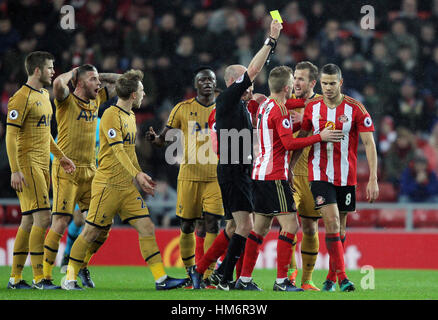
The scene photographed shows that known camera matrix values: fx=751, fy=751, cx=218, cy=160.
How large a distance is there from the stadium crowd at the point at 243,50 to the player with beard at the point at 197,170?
172 inches

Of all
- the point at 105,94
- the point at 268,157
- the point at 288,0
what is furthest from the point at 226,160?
the point at 288,0

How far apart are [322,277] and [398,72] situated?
519 centimetres

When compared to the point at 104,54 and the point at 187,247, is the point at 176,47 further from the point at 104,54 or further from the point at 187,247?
the point at 187,247

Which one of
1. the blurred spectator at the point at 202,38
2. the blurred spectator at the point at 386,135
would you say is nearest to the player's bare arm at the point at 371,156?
the blurred spectator at the point at 386,135

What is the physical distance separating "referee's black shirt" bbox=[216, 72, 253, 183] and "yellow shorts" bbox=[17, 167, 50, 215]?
1.67 m

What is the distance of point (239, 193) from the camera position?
675 centimetres

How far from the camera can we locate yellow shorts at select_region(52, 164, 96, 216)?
737 centimetres

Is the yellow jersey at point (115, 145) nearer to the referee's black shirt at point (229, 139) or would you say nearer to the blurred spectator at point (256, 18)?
the referee's black shirt at point (229, 139)

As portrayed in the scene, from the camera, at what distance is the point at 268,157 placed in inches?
261

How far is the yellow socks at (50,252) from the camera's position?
7.30 meters

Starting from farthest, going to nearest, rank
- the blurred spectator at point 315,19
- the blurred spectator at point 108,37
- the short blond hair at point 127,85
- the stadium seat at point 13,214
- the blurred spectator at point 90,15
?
the blurred spectator at point 90,15
the blurred spectator at point 315,19
the blurred spectator at point 108,37
the stadium seat at point 13,214
the short blond hair at point 127,85

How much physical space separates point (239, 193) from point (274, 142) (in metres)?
0.56

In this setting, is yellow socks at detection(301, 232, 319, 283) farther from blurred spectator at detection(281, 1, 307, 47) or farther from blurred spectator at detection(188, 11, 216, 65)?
blurred spectator at detection(281, 1, 307, 47)

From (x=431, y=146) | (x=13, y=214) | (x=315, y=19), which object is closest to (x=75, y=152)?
(x=13, y=214)
